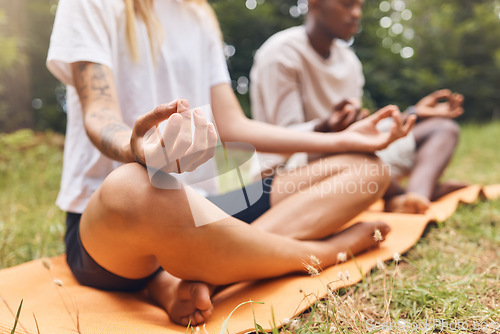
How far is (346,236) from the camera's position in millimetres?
1130

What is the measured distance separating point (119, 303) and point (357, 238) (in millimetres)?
662

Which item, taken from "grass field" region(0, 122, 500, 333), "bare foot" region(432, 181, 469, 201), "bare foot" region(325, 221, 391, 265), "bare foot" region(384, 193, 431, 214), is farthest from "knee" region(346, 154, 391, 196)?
"bare foot" region(432, 181, 469, 201)

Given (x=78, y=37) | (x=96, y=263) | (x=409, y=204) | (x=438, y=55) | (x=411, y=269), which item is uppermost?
(x=78, y=37)

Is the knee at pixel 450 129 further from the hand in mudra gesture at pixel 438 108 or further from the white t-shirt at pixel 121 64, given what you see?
the white t-shirt at pixel 121 64

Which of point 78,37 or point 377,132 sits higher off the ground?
point 78,37

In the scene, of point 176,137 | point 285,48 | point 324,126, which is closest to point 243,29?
point 285,48

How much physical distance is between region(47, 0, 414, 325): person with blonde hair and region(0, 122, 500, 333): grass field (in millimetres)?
163

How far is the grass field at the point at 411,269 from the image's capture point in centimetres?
81

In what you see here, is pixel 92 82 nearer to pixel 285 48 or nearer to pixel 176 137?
pixel 176 137

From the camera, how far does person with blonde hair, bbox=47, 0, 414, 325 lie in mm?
760

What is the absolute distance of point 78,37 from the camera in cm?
96

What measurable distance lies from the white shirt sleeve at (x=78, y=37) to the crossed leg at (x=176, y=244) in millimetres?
370

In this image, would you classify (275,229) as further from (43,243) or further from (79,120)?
(43,243)

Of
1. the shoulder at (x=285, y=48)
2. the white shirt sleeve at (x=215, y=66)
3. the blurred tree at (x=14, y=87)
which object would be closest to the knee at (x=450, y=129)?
the shoulder at (x=285, y=48)
